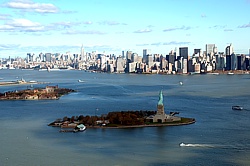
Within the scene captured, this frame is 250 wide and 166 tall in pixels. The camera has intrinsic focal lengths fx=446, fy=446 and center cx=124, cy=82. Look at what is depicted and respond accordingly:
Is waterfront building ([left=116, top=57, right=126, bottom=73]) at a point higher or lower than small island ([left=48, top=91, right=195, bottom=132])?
higher

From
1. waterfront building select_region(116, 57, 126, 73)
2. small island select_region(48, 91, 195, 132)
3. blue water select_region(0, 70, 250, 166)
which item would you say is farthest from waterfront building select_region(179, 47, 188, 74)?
small island select_region(48, 91, 195, 132)

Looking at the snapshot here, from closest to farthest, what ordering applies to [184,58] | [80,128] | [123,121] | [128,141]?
[128,141], [80,128], [123,121], [184,58]

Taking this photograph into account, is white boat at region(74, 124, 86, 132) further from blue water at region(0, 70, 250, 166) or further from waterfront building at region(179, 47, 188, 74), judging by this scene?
waterfront building at region(179, 47, 188, 74)

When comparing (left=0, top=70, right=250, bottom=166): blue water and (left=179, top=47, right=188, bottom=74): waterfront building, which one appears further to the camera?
(left=179, top=47, right=188, bottom=74): waterfront building

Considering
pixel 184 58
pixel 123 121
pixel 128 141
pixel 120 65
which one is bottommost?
pixel 128 141

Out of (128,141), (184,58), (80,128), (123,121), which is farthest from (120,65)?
(128,141)

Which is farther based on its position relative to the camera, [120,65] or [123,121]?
[120,65]

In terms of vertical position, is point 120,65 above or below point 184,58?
below

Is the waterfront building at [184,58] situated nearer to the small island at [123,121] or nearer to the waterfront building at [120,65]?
A: the waterfront building at [120,65]

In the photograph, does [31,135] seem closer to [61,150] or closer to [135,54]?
[61,150]

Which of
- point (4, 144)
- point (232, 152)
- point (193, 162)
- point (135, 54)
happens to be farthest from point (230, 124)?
point (135, 54)

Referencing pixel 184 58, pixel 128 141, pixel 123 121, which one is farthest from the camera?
pixel 184 58

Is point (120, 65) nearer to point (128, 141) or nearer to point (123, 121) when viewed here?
point (123, 121)

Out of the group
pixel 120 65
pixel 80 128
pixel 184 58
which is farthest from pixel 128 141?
pixel 120 65
